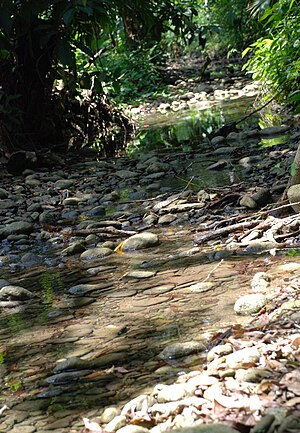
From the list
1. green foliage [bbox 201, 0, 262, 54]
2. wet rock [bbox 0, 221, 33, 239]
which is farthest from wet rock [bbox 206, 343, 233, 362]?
green foliage [bbox 201, 0, 262, 54]

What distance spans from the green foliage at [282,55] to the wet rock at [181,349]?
418 cm

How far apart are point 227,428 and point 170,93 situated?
1514cm

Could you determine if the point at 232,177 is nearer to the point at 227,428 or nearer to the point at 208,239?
the point at 208,239

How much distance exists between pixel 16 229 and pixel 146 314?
85.2 inches

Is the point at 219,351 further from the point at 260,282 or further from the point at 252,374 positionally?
the point at 260,282

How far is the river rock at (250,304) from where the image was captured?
7.72 ft

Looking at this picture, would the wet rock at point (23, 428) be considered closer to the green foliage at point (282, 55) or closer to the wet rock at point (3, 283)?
the wet rock at point (3, 283)

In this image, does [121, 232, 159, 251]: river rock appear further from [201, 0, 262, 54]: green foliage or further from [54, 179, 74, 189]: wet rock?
[201, 0, 262, 54]: green foliage

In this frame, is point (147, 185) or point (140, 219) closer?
point (140, 219)

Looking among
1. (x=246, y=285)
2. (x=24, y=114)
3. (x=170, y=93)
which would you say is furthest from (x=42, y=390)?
(x=170, y=93)

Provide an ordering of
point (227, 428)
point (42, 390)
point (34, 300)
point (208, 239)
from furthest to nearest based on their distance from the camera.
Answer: point (208, 239) < point (34, 300) < point (42, 390) < point (227, 428)

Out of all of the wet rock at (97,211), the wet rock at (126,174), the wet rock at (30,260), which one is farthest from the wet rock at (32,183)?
the wet rock at (30,260)

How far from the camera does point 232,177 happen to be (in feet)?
17.5

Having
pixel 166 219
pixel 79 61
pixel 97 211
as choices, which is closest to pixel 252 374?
pixel 166 219
